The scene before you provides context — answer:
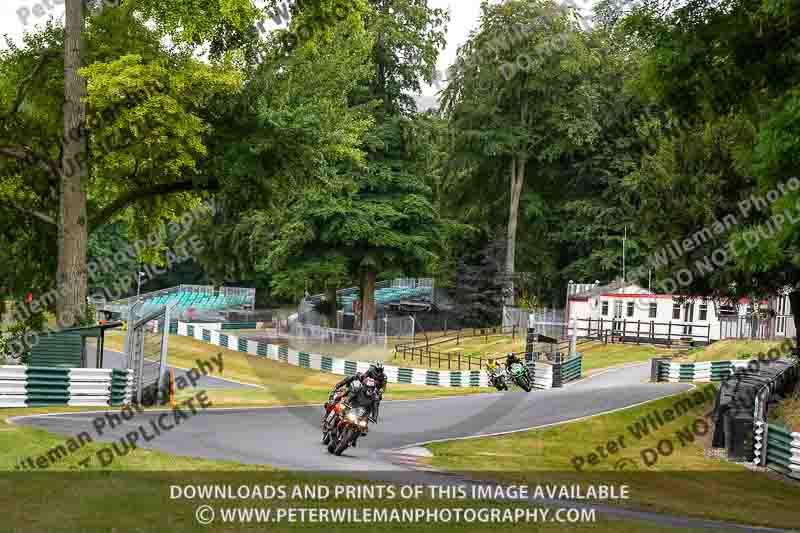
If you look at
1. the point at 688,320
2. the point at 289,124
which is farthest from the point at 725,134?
the point at 688,320

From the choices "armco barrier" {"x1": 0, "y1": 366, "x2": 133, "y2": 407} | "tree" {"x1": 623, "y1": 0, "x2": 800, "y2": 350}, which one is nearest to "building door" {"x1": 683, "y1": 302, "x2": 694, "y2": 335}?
"tree" {"x1": 623, "y1": 0, "x2": 800, "y2": 350}

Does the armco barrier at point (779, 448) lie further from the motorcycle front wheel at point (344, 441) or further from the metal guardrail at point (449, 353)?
the metal guardrail at point (449, 353)

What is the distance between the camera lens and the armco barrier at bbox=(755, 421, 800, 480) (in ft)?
62.0

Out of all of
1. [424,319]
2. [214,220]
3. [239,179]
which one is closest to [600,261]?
[424,319]

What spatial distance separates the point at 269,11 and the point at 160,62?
342 cm

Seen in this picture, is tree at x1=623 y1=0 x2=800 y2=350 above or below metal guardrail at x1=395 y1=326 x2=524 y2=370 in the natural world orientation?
above

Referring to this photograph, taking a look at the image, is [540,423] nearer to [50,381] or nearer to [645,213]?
[645,213]

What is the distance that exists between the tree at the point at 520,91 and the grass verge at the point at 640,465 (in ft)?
140

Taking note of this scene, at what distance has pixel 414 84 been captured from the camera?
201 ft

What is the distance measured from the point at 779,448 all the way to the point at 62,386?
15.5m

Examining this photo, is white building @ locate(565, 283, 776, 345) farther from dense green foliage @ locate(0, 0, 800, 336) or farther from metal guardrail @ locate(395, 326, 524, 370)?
dense green foliage @ locate(0, 0, 800, 336)

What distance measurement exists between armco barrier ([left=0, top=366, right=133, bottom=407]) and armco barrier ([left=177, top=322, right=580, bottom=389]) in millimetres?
19969

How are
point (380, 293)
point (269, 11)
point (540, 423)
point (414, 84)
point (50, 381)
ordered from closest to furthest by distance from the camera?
point (50, 381) → point (540, 423) → point (269, 11) → point (414, 84) → point (380, 293)

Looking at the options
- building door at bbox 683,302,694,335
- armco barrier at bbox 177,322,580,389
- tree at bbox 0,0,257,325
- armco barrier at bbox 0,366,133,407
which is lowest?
armco barrier at bbox 177,322,580,389
